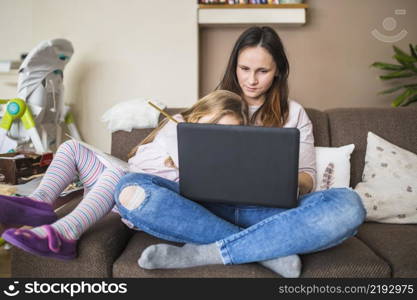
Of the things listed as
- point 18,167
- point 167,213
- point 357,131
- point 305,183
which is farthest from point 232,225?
point 18,167

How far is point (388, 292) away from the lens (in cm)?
104

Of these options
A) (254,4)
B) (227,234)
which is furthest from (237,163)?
(254,4)

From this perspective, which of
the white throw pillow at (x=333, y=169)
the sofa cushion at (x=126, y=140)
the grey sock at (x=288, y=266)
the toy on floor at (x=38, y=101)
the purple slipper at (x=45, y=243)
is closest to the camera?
the purple slipper at (x=45, y=243)

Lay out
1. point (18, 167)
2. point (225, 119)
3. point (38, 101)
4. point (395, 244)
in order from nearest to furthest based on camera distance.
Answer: point (395, 244) < point (225, 119) < point (18, 167) < point (38, 101)

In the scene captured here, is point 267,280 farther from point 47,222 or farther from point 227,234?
point 47,222

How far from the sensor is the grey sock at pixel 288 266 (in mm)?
1028

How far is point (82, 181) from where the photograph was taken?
4.54 ft

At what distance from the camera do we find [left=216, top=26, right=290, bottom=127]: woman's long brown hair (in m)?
1.55

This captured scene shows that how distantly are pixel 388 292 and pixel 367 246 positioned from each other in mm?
204

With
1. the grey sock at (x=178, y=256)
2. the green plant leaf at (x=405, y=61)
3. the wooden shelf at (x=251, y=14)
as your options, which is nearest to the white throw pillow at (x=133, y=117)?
the grey sock at (x=178, y=256)

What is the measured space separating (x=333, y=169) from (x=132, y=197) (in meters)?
0.79

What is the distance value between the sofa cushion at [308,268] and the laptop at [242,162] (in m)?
0.17

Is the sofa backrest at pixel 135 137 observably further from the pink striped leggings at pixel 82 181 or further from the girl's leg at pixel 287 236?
the girl's leg at pixel 287 236

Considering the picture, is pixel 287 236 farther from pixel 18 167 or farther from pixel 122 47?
pixel 122 47
